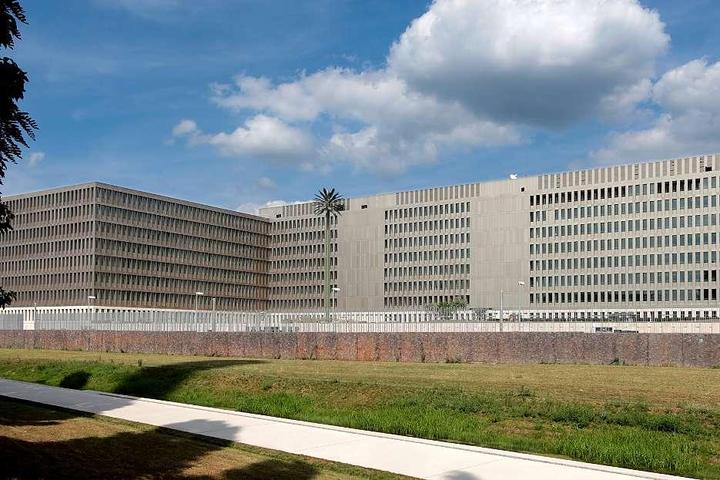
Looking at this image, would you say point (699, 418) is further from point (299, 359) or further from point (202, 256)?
point (202, 256)

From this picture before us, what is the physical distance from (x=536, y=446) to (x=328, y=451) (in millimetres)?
4597

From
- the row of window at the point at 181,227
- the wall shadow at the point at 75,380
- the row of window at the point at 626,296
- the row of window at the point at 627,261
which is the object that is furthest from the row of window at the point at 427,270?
the wall shadow at the point at 75,380

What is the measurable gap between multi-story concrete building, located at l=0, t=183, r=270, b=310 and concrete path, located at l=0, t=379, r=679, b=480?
122m

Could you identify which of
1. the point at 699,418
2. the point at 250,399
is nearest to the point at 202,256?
the point at 250,399

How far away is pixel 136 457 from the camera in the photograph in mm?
15273

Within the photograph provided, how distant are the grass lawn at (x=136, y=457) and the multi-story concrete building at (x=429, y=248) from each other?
372 feet

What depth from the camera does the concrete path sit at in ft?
46.5

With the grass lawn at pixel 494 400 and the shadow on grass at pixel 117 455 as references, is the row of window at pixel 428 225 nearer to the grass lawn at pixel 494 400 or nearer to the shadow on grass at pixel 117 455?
the grass lawn at pixel 494 400

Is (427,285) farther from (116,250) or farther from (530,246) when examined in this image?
(116,250)

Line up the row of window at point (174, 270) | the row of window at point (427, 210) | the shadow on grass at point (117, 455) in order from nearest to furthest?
1. the shadow on grass at point (117, 455)
2. the row of window at point (174, 270)
3. the row of window at point (427, 210)

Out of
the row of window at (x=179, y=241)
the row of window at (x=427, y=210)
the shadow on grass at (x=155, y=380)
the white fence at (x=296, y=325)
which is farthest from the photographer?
Answer: the row of window at (x=427, y=210)

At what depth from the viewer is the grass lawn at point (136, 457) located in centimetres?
1325

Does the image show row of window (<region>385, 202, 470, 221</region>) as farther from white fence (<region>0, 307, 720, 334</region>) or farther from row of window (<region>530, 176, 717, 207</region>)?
white fence (<region>0, 307, 720, 334</region>)

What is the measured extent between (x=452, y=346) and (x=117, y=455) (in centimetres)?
2845
